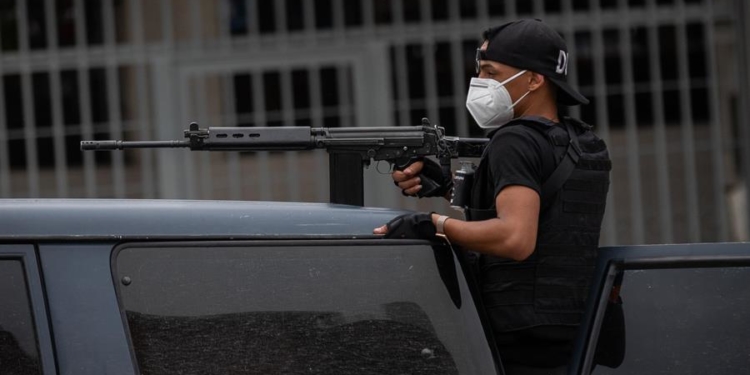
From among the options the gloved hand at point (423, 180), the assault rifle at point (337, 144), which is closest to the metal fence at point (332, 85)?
the gloved hand at point (423, 180)

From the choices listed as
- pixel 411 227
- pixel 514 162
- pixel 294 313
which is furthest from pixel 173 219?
pixel 514 162

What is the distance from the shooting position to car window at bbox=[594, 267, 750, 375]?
2.42 m

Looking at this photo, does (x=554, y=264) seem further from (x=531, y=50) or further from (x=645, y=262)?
(x=531, y=50)

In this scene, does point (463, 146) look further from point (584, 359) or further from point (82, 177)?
point (82, 177)

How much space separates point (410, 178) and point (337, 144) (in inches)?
7.9

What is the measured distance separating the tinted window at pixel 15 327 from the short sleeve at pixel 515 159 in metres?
0.94

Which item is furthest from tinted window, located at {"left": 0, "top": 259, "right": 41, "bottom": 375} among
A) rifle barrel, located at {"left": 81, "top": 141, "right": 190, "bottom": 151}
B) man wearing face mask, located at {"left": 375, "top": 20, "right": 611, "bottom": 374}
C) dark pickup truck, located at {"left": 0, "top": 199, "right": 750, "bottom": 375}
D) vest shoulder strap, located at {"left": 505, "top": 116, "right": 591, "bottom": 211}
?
vest shoulder strap, located at {"left": 505, "top": 116, "right": 591, "bottom": 211}

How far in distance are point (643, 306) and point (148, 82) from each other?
5.35 m

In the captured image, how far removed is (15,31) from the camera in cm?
730

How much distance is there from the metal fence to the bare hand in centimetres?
434

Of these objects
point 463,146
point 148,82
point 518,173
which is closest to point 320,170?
point 148,82

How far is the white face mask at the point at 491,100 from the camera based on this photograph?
2.76 metres

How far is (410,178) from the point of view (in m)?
2.82

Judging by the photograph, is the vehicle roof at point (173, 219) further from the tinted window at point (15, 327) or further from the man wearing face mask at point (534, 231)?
the man wearing face mask at point (534, 231)
